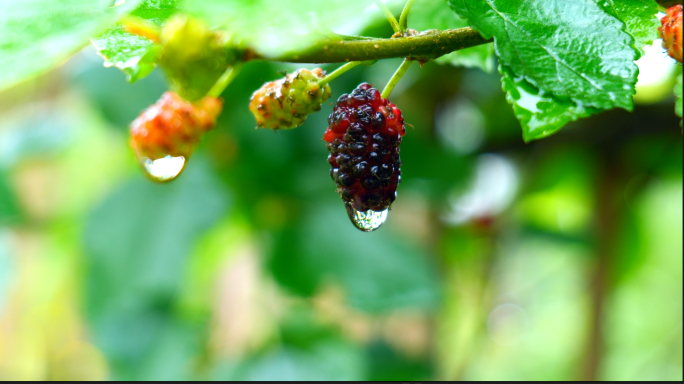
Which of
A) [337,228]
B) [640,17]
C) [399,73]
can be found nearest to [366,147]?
[399,73]

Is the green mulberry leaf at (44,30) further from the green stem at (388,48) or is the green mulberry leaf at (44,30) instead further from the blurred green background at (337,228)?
the blurred green background at (337,228)

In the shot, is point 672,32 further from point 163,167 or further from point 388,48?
point 163,167

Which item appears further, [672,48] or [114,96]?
[114,96]

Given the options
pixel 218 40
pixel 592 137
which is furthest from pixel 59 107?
pixel 218 40

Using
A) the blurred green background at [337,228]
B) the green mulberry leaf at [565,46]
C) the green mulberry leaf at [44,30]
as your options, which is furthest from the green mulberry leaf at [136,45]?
the blurred green background at [337,228]

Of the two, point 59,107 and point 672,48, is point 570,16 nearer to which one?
point 672,48

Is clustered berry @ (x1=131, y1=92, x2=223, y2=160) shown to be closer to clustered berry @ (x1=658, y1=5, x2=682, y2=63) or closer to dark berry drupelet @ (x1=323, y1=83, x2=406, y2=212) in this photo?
dark berry drupelet @ (x1=323, y1=83, x2=406, y2=212)

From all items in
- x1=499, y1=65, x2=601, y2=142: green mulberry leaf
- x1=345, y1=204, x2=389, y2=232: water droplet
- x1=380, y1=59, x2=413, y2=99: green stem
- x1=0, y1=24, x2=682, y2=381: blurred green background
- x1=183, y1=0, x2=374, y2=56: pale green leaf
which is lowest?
x1=0, y1=24, x2=682, y2=381: blurred green background

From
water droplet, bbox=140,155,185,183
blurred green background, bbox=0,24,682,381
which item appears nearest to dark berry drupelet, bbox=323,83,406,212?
water droplet, bbox=140,155,185,183
